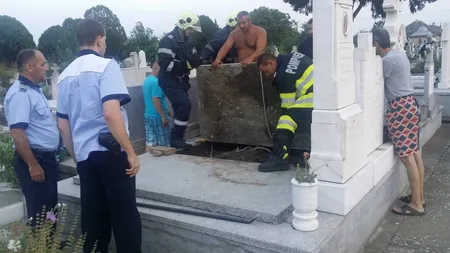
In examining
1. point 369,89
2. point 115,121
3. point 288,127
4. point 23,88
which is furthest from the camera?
point 288,127

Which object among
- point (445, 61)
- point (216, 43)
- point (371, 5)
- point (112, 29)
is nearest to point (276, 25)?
point (371, 5)

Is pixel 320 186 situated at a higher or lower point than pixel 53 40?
lower

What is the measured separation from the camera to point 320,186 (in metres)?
3.46

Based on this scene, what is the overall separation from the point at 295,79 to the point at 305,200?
172cm

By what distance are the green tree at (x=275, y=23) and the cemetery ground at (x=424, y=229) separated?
26.1m

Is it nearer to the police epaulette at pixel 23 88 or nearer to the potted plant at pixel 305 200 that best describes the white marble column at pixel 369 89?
the potted plant at pixel 305 200

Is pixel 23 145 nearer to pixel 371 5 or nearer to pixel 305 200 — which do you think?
pixel 305 200

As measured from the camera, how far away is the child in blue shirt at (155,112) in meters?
6.09

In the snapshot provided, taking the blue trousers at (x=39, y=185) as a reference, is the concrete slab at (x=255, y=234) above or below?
below

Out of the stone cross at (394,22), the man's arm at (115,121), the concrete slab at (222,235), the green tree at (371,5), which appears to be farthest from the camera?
the green tree at (371,5)

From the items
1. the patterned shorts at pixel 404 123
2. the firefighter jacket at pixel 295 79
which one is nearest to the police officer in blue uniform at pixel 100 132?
the firefighter jacket at pixel 295 79

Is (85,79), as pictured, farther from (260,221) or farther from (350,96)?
Result: (350,96)

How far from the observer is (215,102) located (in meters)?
6.08

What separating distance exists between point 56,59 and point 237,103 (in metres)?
20.9
